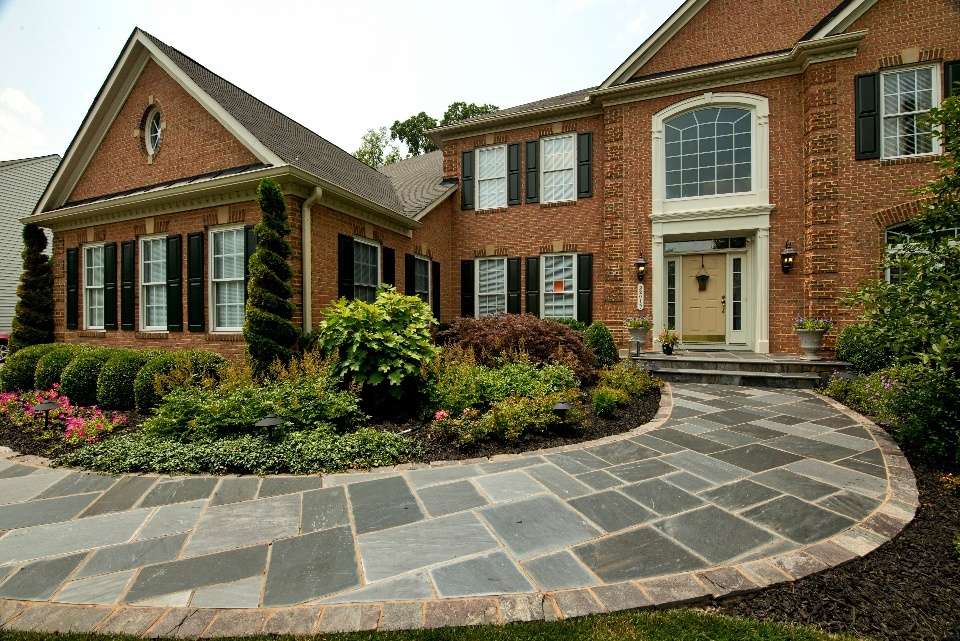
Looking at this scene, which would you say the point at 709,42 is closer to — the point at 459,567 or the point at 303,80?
the point at 303,80

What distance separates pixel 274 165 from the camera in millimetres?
7500

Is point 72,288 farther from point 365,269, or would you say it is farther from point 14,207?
point 14,207

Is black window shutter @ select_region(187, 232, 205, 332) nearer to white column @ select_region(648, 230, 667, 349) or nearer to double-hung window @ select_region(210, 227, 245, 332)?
double-hung window @ select_region(210, 227, 245, 332)

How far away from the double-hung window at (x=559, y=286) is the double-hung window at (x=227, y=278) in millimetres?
7219

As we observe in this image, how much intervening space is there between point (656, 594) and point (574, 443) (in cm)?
246

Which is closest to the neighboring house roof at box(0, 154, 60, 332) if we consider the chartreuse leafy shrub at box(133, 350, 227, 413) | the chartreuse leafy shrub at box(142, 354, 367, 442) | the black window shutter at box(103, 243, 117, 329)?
the black window shutter at box(103, 243, 117, 329)

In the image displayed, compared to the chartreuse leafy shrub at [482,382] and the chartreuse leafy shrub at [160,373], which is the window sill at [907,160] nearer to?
the chartreuse leafy shrub at [482,382]

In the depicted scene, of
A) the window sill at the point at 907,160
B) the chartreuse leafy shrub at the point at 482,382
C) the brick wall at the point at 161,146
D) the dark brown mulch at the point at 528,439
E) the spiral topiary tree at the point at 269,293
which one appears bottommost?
the dark brown mulch at the point at 528,439

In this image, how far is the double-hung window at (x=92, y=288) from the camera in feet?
32.5

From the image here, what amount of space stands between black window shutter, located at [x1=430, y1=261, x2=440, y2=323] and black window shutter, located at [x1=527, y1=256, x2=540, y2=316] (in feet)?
8.38

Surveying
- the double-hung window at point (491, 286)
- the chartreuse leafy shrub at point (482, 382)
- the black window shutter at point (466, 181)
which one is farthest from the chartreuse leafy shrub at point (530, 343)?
the black window shutter at point (466, 181)

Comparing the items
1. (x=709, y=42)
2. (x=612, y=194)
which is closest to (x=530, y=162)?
A: (x=612, y=194)

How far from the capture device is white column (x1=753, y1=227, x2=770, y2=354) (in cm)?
919

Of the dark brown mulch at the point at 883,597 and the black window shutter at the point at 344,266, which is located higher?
the black window shutter at the point at 344,266
